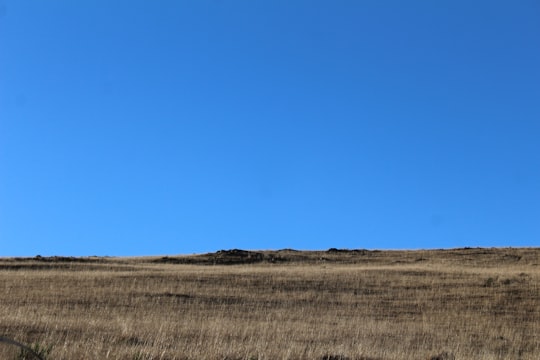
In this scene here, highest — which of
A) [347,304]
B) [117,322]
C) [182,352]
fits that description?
[347,304]

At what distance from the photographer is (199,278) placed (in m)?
30.5

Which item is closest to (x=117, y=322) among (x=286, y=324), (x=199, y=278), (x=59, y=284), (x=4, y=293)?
(x=286, y=324)

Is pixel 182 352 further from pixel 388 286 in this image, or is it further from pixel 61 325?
pixel 388 286

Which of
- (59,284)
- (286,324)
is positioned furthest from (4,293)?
(286,324)

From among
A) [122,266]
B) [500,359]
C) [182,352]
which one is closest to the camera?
[182,352]

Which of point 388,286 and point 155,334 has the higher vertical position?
point 388,286

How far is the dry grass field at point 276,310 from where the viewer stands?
11734 millimetres

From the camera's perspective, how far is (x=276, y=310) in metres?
21.8

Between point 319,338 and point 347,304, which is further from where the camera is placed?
point 347,304

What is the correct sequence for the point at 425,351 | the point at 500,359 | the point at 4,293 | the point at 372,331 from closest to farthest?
1. the point at 500,359
2. the point at 425,351
3. the point at 372,331
4. the point at 4,293

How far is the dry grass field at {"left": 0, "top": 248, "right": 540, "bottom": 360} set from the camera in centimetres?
1173

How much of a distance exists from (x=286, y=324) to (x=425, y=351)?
533 centimetres

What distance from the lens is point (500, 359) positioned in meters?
12.0

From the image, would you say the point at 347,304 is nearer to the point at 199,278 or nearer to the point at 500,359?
the point at 199,278
